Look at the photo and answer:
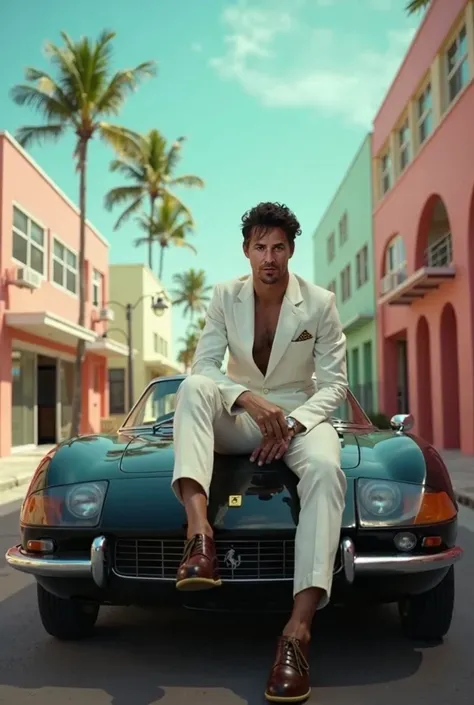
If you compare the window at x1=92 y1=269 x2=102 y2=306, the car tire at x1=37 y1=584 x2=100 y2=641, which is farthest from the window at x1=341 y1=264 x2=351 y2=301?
the car tire at x1=37 y1=584 x2=100 y2=641

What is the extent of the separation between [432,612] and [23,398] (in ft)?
59.6

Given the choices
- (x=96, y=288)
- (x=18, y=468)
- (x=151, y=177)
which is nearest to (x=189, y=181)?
(x=151, y=177)

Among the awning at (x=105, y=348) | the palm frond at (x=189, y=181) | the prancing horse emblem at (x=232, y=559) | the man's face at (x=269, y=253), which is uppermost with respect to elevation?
the palm frond at (x=189, y=181)

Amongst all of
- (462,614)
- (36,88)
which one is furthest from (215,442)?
(36,88)

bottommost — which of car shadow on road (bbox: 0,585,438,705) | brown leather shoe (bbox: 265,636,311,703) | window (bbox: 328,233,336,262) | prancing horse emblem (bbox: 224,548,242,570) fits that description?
car shadow on road (bbox: 0,585,438,705)

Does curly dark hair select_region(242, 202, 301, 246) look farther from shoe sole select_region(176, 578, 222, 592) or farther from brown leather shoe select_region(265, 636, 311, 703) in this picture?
brown leather shoe select_region(265, 636, 311, 703)

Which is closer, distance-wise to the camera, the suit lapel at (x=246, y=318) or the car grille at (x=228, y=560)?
the car grille at (x=228, y=560)

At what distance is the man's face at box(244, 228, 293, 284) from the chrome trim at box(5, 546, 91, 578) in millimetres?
1535

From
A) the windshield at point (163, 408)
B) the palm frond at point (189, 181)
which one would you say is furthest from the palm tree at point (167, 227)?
the windshield at point (163, 408)

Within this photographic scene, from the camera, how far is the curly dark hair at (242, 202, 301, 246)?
353 cm

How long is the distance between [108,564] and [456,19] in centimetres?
1736

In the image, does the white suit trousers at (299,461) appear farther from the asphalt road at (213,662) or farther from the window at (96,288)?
the window at (96,288)

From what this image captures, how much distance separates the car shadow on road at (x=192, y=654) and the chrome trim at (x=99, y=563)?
0.37 m

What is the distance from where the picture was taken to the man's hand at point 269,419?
3145 mm
